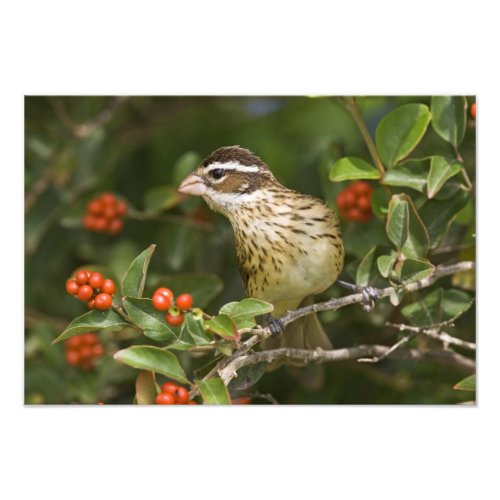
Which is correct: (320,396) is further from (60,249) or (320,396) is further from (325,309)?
(60,249)

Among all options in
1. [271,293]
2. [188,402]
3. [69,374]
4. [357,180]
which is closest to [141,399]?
[188,402]

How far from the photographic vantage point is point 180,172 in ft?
10.3

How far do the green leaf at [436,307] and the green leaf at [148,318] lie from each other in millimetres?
792

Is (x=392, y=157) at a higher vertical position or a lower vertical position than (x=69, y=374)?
higher

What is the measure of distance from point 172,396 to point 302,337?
56cm

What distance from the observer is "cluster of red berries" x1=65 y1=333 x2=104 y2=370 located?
3.21 m

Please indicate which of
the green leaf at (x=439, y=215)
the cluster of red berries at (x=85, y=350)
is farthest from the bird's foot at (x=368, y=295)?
the cluster of red berries at (x=85, y=350)

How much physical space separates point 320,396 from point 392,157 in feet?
2.76

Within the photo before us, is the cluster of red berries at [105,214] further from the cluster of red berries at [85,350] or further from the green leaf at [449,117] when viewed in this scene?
the green leaf at [449,117]

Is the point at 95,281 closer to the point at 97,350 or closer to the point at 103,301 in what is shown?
the point at 103,301

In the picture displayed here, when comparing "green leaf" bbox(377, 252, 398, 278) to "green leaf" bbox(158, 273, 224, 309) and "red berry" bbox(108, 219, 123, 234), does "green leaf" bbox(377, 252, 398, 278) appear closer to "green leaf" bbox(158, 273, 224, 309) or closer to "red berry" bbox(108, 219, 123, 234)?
"green leaf" bbox(158, 273, 224, 309)

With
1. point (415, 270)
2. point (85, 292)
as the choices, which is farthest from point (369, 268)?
point (85, 292)
